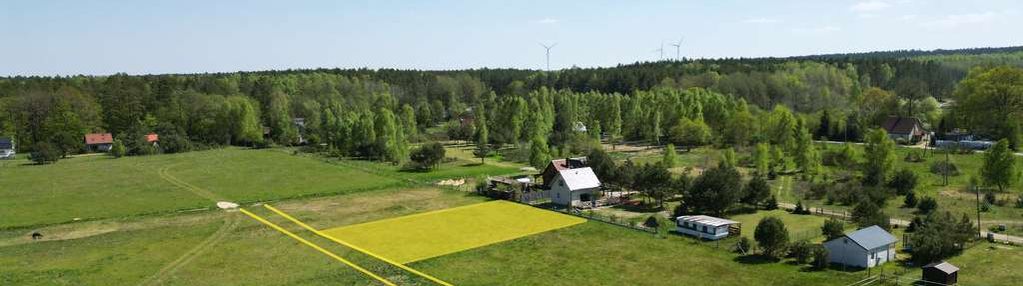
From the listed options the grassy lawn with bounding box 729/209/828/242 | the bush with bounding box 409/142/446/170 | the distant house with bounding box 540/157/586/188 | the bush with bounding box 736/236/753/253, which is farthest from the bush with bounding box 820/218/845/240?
the bush with bounding box 409/142/446/170

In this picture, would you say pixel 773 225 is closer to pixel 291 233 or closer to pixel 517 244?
pixel 517 244

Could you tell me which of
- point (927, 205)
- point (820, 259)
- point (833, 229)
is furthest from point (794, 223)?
point (820, 259)

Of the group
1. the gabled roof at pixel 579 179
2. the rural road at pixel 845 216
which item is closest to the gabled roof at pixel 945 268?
the rural road at pixel 845 216

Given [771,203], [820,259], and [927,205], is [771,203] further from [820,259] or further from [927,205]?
[820,259]

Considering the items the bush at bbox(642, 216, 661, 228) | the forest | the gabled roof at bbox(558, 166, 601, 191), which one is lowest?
the bush at bbox(642, 216, 661, 228)

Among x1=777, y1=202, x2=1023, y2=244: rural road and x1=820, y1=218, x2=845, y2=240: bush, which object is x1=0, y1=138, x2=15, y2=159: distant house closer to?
x1=777, y1=202, x2=1023, y2=244: rural road

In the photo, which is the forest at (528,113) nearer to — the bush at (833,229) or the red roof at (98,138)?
the red roof at (98,138)

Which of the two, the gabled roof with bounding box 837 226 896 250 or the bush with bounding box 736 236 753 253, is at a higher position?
the gabled roof with bounding box 837 226 896 250
